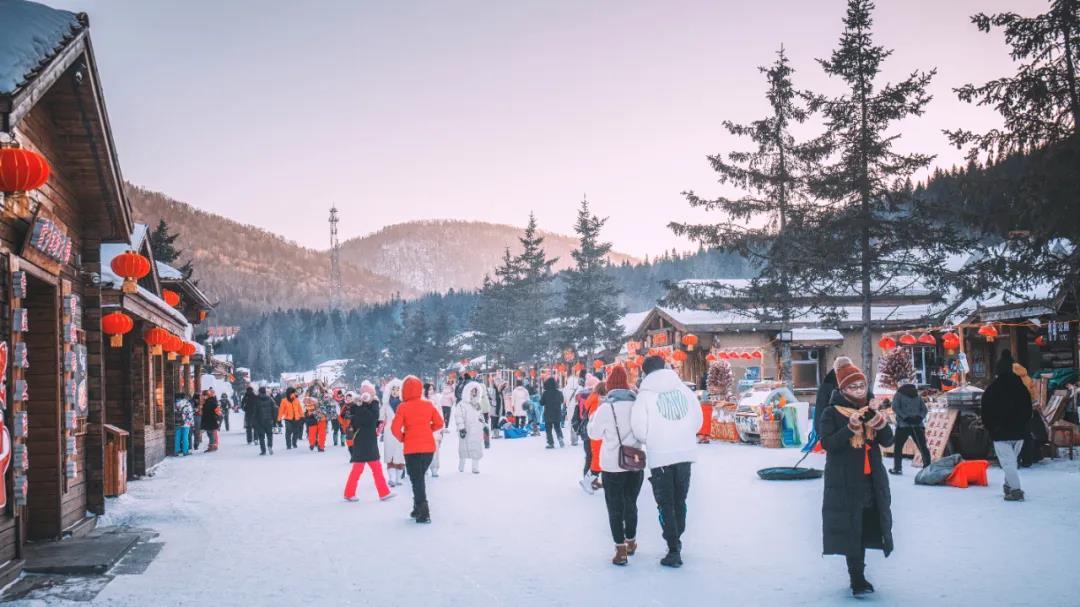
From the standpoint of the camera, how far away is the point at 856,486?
6.50 meters

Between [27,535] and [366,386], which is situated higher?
[366,386]

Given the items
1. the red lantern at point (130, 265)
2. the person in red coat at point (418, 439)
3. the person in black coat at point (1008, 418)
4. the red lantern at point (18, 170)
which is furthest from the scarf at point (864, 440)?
the red lantern at point (130, 265)

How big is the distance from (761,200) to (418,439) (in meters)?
21.8

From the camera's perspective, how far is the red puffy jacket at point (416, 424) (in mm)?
10984

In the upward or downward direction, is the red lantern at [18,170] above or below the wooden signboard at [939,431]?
above

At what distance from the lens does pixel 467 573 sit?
773 centimetres

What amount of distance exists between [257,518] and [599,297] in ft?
127

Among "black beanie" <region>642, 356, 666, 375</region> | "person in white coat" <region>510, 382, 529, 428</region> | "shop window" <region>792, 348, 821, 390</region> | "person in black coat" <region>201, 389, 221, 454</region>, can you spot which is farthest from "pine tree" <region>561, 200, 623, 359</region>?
"black beanie" <region>642, 356, 666, 375</region>

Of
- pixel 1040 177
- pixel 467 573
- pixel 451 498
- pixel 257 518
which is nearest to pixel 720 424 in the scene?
pixel 1040 177

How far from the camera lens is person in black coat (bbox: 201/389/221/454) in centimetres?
2573

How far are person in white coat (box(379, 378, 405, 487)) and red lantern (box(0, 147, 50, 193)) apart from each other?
815cm

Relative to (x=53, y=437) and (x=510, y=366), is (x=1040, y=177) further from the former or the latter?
(x=510, y=366)

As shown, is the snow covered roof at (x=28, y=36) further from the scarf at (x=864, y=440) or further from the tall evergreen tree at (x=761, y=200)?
the tall evergreen tree at (x=761, y=200)

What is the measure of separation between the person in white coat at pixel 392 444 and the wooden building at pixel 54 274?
15.2 feet
